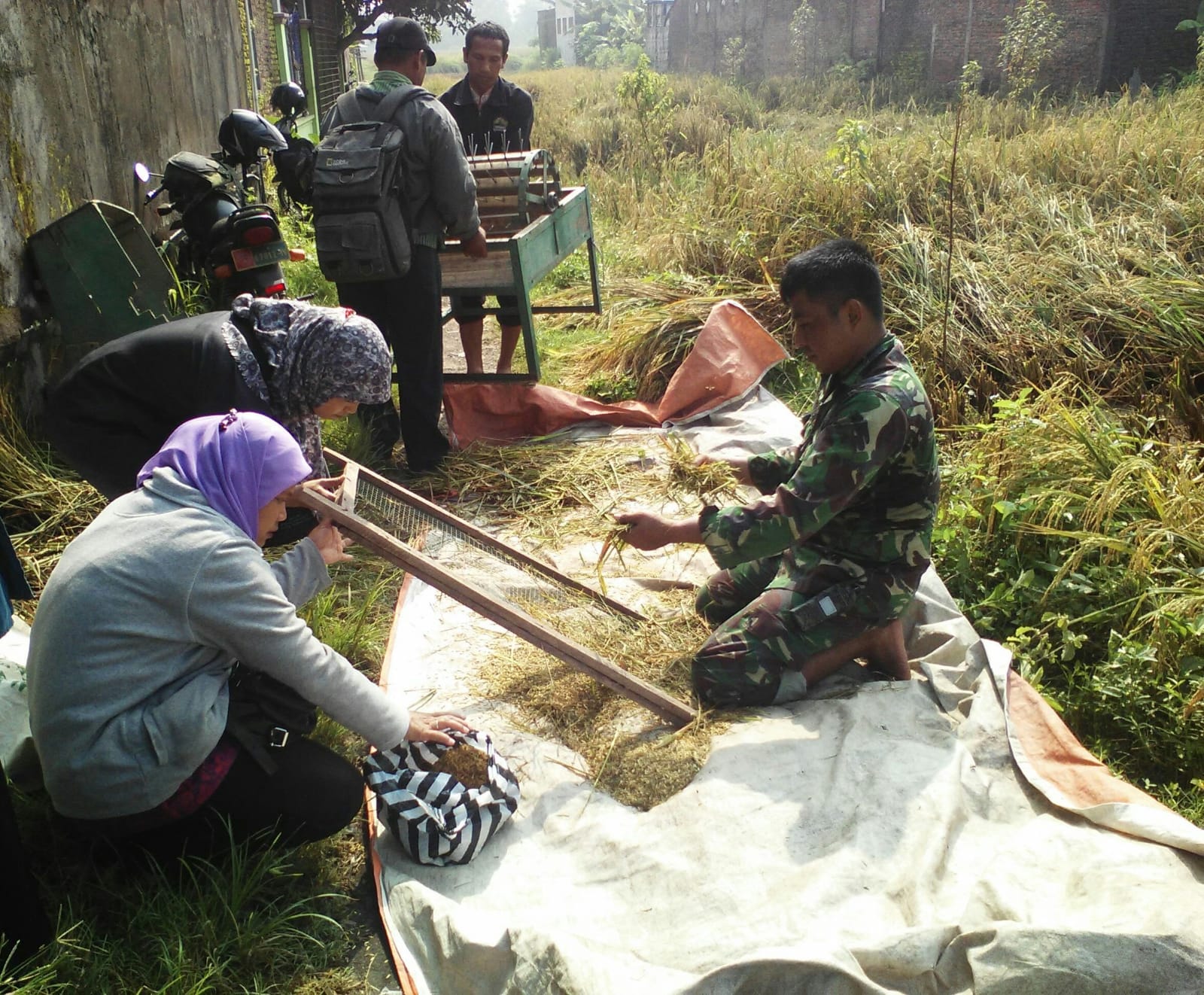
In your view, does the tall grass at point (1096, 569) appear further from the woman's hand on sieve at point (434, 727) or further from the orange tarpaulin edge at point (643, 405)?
the woman's hand on sieve at point (434, 727)

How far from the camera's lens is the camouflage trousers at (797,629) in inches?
121

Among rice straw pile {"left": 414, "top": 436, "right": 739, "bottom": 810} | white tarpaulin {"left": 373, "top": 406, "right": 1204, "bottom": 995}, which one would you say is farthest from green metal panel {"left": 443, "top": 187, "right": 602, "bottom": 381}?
white tarpaulin {"left": 373, "top": 406, "right": 1204, "bottom": 995}

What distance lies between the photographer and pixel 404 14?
846 inches

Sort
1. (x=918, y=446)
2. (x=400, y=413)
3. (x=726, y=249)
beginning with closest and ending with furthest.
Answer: (x=918, y=446) → (x=400, y=413) → (x=726, y=249)

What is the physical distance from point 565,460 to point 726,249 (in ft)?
9.43

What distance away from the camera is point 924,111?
14.4 metres

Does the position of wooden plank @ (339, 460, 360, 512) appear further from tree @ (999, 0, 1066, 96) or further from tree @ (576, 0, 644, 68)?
tree @ (576, 0, 644, 68)

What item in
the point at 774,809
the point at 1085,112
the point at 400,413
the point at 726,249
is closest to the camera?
the point at 774,809

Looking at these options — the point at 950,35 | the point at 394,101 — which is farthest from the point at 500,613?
the point at 950,35

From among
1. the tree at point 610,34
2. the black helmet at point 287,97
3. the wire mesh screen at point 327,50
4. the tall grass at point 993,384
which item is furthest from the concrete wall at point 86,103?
the tree at point 610,34

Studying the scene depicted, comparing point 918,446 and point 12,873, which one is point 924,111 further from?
point 12,873

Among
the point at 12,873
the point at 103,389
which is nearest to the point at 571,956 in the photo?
the point at 12,873

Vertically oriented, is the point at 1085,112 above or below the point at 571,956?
above

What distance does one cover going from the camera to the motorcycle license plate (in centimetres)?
485
